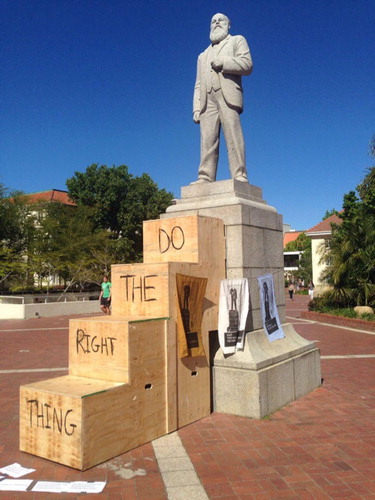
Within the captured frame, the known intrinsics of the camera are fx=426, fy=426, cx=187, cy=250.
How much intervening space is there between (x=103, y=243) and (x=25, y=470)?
82.4 ft

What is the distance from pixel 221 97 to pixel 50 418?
17.2 ft

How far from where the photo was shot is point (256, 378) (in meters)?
5.35

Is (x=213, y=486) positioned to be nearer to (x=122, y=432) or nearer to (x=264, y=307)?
(x=122, y=432)

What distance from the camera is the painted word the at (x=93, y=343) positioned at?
15.5 ft

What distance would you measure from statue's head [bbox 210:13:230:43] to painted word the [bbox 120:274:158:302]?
13.7 ft

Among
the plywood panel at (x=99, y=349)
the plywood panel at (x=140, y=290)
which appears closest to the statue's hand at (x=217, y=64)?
the plywood panel at (x=140, y=290)

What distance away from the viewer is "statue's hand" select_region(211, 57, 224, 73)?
666 centimetres

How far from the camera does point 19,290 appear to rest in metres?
24.8

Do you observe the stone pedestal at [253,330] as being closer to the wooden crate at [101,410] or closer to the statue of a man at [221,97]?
the statue of a man at [221,97]

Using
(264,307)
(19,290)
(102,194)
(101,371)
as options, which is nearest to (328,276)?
(264,307)

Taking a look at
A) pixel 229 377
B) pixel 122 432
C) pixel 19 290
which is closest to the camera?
pixel 122 432

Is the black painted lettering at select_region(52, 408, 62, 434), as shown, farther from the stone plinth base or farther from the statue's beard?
the statue's beard

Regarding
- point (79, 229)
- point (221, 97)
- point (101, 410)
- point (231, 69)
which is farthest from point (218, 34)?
Answer: point (79, 229)

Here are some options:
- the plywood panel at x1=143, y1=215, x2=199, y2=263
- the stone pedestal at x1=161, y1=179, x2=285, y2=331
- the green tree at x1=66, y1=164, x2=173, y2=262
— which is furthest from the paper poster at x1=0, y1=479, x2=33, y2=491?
the green tree at x1=66, y1=164, x2=173, y2=262
